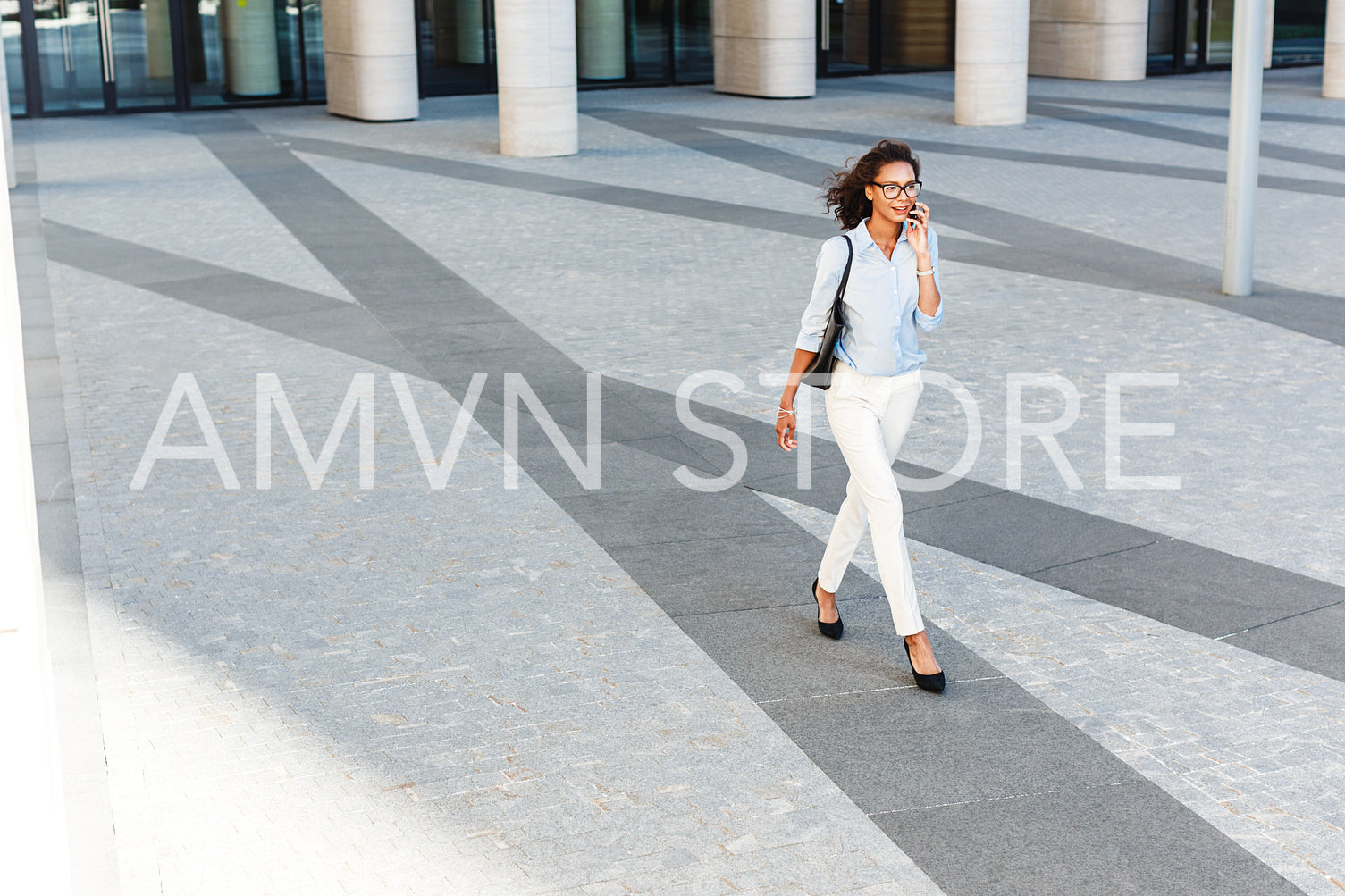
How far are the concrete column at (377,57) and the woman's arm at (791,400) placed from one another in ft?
67.2

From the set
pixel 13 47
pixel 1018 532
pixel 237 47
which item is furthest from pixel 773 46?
pixel 1018 532

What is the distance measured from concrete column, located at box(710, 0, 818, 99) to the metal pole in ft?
51.3

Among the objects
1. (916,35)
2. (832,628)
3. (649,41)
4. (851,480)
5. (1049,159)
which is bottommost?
(832,628)

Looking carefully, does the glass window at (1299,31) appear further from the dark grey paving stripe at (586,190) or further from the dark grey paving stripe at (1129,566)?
the dark grey paving stripe at (1129,566)

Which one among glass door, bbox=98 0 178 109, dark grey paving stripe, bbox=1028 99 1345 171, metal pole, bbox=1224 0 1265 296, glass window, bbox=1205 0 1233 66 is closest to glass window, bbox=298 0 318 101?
glass door, bbox=98 0 178 109

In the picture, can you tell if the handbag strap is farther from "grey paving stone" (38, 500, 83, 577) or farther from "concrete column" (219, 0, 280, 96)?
"concrete column" (219, 0, 280, 96)

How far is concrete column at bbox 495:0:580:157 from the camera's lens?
20672 mm

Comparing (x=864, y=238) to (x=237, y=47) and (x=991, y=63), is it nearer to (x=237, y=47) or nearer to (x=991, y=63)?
(x=991, y=63)

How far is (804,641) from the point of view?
616 cm

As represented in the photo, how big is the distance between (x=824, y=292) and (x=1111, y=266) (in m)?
8.53

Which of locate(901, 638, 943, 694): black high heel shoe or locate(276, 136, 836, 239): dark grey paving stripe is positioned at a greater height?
locate(276, 136, 836, 239): dark grey paving stripe

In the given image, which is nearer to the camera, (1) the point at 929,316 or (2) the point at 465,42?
(1) the point at 929,316

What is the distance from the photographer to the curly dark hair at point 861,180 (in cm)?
554

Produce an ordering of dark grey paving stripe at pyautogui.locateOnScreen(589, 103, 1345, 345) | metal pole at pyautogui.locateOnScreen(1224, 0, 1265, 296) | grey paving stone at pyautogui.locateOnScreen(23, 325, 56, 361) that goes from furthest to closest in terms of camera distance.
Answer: metal pole at pyautogui.locateOnScreen(1224, 0, 1265, 296)
dark grey paving stripe at pyautogui.locateOnScreen(589, 103, 1345, 345)
grey paving stone at pyautogui.locateOnScreen(23, 325, 56, 361)
